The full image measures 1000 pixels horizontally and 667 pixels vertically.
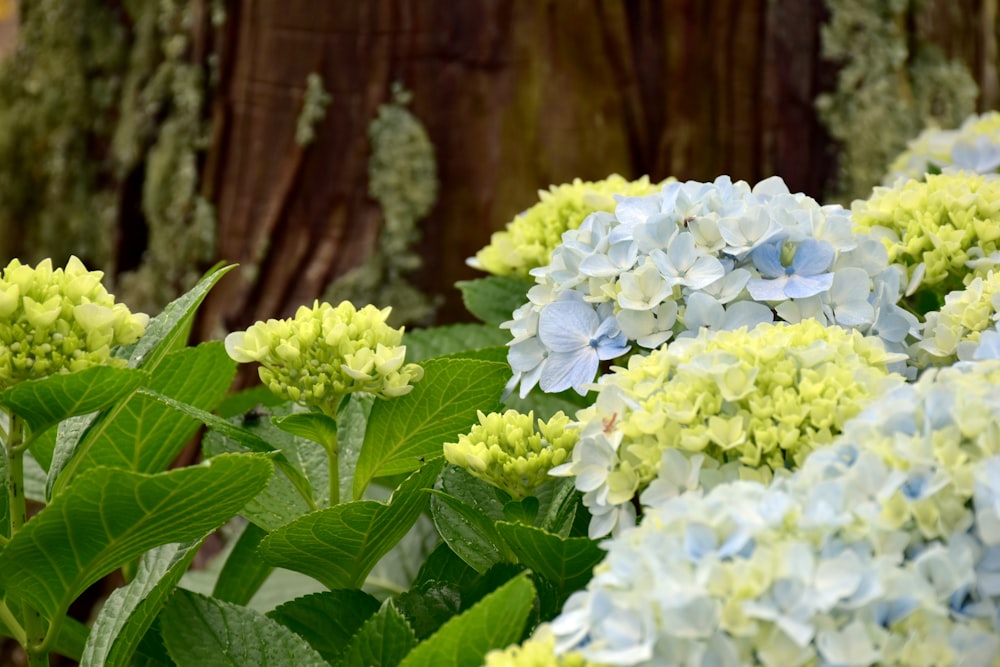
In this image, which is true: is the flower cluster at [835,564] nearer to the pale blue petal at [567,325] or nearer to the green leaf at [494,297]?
the pale blue petal at [567,325]

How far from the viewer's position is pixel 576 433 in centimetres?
82

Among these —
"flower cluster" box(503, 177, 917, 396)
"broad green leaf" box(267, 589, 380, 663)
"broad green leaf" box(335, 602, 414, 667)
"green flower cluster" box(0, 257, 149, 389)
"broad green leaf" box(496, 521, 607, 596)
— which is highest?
"flower cluster" box(503, 177, 917, 396)

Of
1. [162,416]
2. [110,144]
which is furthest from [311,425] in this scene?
[110,144]

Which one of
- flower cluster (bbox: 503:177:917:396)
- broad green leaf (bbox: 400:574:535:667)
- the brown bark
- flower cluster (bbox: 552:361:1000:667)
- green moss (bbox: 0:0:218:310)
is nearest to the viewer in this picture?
flower cluster (bbox: 552:361:1000:667)

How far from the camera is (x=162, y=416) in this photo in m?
0.96

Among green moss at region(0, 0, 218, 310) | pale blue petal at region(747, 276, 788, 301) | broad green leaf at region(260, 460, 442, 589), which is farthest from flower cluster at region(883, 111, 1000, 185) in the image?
green moss at region(0, 0, 218, 310)

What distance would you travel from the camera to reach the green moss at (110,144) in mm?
2105

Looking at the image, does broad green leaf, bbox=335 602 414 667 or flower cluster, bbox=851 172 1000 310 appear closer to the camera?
broad green leaf, bbox=335 602 414 667

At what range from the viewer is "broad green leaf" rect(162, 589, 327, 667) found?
812 mm

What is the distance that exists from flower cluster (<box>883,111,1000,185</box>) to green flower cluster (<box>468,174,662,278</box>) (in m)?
0.36

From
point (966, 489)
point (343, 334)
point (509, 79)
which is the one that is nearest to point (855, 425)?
point (966, 489)

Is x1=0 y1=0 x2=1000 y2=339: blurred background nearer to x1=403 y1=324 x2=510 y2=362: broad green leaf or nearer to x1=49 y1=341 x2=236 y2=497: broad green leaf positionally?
x1=403 y1=324 x2=510 y2=362: broad green leaf

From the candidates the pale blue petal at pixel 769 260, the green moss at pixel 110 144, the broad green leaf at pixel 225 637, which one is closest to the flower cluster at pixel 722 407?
the pale blue petal at pixel 769 260

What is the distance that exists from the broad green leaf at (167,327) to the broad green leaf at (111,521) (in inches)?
4.8
